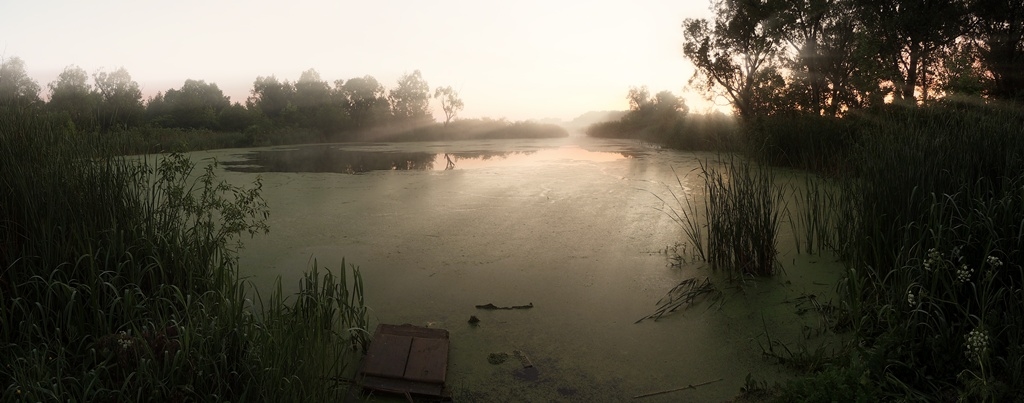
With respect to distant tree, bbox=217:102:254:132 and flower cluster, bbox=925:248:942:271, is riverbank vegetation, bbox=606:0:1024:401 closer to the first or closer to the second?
flower cluster, bbox=925:248:942:271

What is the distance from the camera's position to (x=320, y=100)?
109ft

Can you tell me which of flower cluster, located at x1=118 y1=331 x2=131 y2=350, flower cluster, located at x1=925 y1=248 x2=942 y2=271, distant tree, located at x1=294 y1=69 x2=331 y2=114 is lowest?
flower cluster, located at x1=118 y1=331 x2=131 y2=350

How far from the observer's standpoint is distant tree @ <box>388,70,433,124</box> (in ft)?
114

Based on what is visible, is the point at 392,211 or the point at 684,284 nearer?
the point at 684,284

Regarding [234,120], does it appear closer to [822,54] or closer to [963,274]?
[822,54]

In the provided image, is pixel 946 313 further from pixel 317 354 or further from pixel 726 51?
pixel 726 51

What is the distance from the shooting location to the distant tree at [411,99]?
34.7 m

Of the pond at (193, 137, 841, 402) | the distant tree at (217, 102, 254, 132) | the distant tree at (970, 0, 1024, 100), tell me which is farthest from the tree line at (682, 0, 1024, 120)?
Answer: the distant tree at (217, 102, 254, 132)

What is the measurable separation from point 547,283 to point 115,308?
219cm

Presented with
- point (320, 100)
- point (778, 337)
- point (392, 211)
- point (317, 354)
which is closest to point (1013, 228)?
point (778, 337)

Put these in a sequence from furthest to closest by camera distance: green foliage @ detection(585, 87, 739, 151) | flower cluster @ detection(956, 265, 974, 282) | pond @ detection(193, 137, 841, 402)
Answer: green foliage @ detection(585, 87, 739, 151) < pond @ detection(193, 137, 841, 402) < flower cluster @ detection(956, 265, 974, 282)

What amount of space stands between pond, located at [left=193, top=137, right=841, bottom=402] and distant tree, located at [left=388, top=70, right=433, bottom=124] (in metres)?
28.8

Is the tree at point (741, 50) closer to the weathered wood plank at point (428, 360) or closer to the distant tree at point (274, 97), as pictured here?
the weathered wood plank at point (428, 360)

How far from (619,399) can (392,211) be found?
12.5 ft
